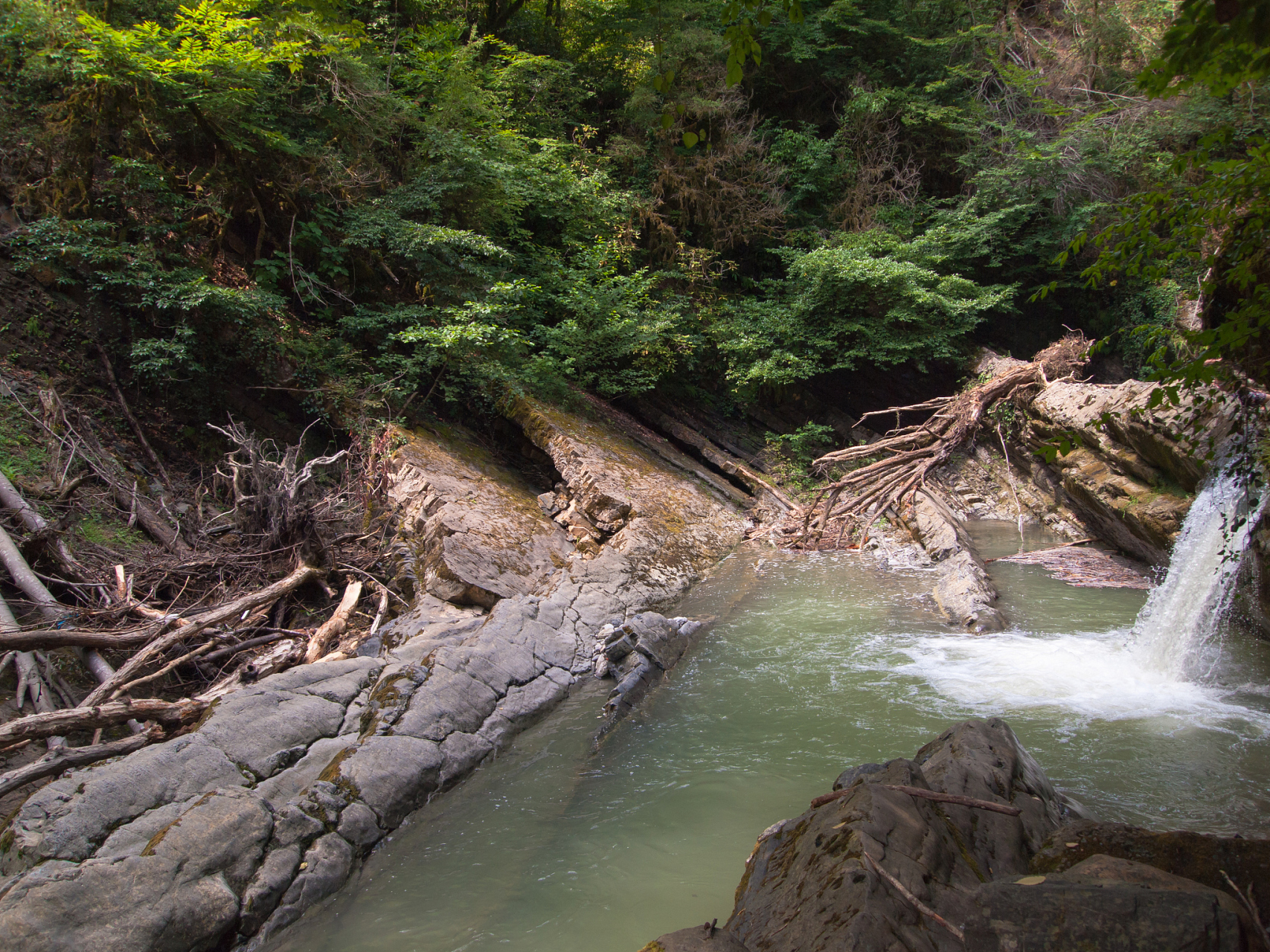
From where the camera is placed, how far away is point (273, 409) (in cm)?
946

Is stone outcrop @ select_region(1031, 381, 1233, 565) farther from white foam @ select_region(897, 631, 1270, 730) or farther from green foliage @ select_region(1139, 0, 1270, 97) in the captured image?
green foliage @ select_region(1139, 0, 1270, 97)

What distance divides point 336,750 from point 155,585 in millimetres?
3525

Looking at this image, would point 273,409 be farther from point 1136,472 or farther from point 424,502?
point 1136,472

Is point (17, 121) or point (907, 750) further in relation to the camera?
point (17, 121)

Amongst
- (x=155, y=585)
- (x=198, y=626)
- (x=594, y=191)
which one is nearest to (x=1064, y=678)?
(x=198, y=626)

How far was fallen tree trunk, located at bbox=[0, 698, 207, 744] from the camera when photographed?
4.19 metres

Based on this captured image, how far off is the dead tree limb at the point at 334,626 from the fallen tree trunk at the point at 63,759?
1498mm

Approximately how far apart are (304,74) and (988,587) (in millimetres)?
12170

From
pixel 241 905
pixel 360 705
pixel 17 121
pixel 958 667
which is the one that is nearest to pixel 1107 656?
pixel 958 667

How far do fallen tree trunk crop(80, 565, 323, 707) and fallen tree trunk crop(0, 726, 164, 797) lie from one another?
0.74 m

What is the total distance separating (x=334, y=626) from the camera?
6.36 meters

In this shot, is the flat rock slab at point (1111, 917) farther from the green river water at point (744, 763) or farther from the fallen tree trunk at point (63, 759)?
the fallen tree trunk at point (63, 759)

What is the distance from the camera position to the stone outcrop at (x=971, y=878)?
193cm

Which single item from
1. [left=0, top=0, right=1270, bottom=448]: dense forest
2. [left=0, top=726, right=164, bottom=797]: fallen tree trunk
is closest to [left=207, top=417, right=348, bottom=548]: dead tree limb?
[left=0, top=0, right=1270, bottom=448]: dense forest
